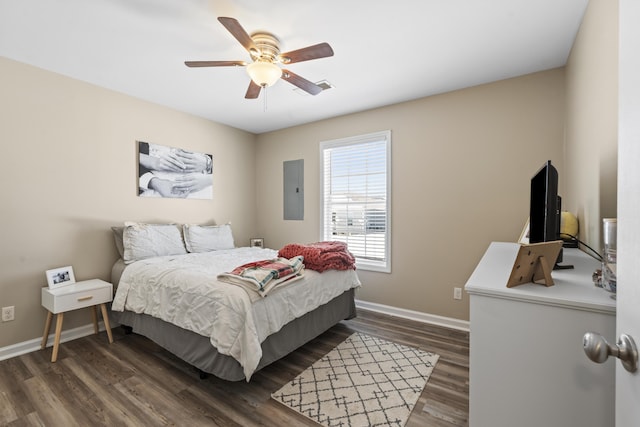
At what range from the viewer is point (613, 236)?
97 cm

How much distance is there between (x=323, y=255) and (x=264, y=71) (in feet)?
5.26

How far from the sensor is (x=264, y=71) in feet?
6.81

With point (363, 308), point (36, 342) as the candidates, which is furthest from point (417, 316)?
point (36, 342)

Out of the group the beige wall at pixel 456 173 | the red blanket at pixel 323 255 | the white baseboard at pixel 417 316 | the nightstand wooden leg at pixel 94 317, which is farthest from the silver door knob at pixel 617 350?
the nightstand wooden leg at pixel 94 317

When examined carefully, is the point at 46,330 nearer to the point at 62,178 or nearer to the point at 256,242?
the point at 62,178

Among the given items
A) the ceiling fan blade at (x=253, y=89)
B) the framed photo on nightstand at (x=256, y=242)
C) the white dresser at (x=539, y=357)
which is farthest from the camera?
the framed photo on nightstand at (x=256, y=242)

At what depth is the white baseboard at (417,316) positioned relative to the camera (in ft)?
9.98

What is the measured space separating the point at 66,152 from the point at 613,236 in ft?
12.9

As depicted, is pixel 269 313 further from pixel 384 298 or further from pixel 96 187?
pixel 96 187

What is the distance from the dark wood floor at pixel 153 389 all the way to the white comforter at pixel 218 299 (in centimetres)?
30

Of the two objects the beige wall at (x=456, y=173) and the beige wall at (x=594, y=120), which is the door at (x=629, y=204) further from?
the beige wall at (x=456, y=173)

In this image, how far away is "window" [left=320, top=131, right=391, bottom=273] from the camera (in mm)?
3572

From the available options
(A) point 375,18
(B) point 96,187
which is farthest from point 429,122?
(B) point 96,187

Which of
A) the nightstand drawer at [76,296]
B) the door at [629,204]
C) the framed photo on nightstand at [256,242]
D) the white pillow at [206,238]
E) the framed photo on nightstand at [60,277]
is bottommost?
the nightstand drawer at [76,296]
